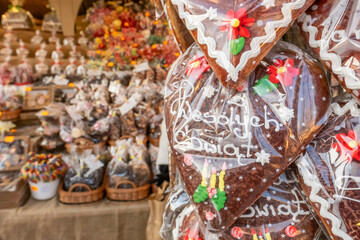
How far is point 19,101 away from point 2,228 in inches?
38.3

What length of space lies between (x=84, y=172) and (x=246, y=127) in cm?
114

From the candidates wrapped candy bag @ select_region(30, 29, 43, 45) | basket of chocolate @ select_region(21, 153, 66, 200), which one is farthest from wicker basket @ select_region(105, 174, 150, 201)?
wrapped candy bag @ select_region(30, 29, 43, 45)

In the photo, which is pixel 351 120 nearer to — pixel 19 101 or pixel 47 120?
pixel 47 120

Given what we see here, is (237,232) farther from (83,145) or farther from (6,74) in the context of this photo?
(6,74)

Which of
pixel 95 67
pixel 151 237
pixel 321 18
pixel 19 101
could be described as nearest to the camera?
pixel 321 18

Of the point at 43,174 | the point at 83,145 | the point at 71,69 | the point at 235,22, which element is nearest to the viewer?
the point at 235,22

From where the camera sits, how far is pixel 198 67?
578 millimetres

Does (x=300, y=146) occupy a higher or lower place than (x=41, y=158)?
higher

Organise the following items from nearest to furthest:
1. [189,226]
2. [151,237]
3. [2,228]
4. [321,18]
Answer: [321,18]
[189,226]
[151,237]
[2,228]

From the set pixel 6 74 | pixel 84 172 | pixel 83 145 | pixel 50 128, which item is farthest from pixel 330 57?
pixel 6 74

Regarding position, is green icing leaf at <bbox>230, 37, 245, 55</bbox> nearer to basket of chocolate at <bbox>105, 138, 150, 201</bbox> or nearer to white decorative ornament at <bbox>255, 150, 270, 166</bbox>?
white decorative ornament at <bbox>255, 150, 270, 166</bbox>

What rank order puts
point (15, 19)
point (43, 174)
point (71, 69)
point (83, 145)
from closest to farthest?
point (43, 174), point (83, 145), point (71, 69), point (15, 19)

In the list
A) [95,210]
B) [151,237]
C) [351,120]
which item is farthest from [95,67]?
[351,120]

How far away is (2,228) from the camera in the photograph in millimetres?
1434
